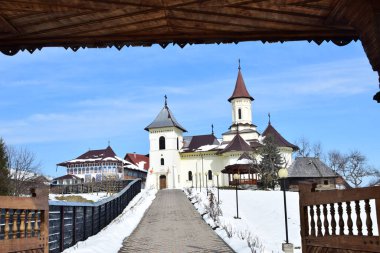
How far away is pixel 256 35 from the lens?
174 inches

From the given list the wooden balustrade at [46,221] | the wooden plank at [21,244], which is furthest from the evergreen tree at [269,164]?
the wooden plank at [21,244]

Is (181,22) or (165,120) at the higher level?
(165,120)

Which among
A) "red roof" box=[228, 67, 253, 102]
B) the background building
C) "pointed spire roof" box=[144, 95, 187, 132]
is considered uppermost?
"red roof" box=[228, 67, 253, 102]

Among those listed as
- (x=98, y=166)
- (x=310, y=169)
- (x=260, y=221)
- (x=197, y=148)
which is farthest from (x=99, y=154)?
(x=260, y=221)

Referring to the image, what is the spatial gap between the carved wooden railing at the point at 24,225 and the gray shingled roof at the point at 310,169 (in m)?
45.7

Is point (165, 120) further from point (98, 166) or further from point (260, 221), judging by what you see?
point (260, 221)

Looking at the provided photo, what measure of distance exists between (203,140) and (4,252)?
2422 inches

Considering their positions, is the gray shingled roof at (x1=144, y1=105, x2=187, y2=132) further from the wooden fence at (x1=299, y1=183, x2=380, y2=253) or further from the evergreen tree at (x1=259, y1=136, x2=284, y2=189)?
the wooden fence at (x1=299, y1=183, x2=380, y2=253)

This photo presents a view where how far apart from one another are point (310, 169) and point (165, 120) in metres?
24.4

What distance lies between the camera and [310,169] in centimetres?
4931

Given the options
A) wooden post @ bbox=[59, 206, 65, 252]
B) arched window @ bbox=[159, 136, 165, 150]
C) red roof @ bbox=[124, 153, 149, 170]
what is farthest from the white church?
wooden post @ bbox=[59, 206, 65, 252]

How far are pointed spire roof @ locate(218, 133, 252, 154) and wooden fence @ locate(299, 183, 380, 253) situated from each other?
49.8 metres

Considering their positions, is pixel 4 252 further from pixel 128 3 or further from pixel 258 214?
pixel 258 214

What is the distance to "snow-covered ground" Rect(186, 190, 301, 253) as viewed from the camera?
13091mm
